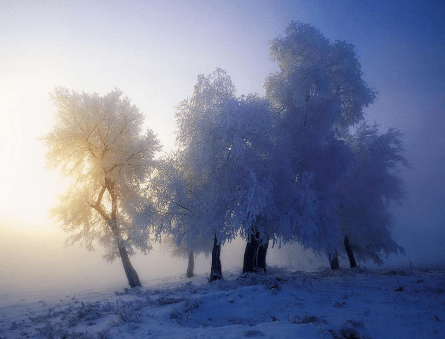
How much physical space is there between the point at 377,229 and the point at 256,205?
42.1ft

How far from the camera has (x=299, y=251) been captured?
39.6 m

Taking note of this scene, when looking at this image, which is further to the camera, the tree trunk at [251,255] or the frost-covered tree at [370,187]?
the frost-covered tree at [370,187]

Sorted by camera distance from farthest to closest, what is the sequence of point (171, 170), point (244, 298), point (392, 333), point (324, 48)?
1. point (324, 48)
2. point (171, 170)
3. point (244, 298)
4. point (392, 333)

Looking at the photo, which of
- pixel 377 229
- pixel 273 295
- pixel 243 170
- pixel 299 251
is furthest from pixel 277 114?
pixel 299 251

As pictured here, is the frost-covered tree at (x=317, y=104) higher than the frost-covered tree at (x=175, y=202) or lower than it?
higher

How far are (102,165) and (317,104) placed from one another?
12.1 meters

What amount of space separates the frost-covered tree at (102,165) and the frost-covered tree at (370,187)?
12.6m

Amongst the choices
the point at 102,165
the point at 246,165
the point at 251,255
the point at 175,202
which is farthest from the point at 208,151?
the point at 102,165

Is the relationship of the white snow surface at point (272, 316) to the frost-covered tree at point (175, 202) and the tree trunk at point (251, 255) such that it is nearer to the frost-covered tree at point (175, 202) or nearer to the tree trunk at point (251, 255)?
the tree trunk at point (251, 255)

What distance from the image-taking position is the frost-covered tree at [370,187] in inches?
580

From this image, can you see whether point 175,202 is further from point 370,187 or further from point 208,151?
point 370,187

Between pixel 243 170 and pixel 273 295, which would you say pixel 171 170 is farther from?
pixel 273 295

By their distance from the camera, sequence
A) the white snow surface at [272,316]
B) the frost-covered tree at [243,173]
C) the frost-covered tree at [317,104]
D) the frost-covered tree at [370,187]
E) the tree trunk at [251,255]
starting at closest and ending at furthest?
the white snow surface at [272,316]
the frost-covered tree at [243,173]
the frost-covered tree at [317,104]
the tree trunk at [251,255]
the frost-covered tree at [370,187]

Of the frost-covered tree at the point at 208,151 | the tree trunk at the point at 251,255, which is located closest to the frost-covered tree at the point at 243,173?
the frost-covered tree at the point at 208,151
